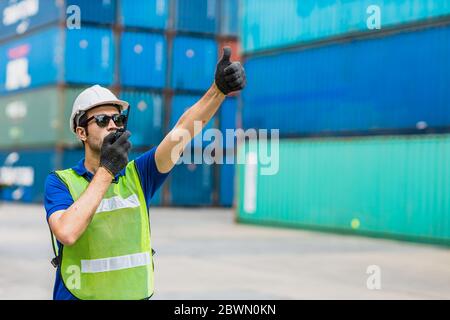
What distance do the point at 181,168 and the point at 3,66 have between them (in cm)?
1244

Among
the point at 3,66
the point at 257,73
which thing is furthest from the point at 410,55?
the point at 3,66

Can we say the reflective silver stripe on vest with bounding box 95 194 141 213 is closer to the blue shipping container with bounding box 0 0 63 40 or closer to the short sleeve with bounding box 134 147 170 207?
the short sleeve with bounding box 134 147 170 207

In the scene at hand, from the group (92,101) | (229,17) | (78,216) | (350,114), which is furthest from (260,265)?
(229,17)

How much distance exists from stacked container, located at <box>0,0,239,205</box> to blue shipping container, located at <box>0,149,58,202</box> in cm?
5

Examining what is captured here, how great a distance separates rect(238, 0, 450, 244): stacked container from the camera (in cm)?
2109

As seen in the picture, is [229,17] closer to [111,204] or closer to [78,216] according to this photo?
[111,204]

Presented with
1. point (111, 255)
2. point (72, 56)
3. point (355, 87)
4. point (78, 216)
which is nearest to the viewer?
point (78, 216)

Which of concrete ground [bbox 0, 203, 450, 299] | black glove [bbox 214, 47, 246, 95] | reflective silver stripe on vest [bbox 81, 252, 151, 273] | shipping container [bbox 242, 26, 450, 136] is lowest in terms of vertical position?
concrete ground [bbox 0, 203, 450, 299]

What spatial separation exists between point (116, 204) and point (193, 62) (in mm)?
36661

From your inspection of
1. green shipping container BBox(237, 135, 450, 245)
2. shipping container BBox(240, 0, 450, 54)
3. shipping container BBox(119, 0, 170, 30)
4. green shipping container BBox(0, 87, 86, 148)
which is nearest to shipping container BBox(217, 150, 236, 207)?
green shipping container BBox(0, 87, 86, 148)

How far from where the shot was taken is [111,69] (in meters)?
37.3
